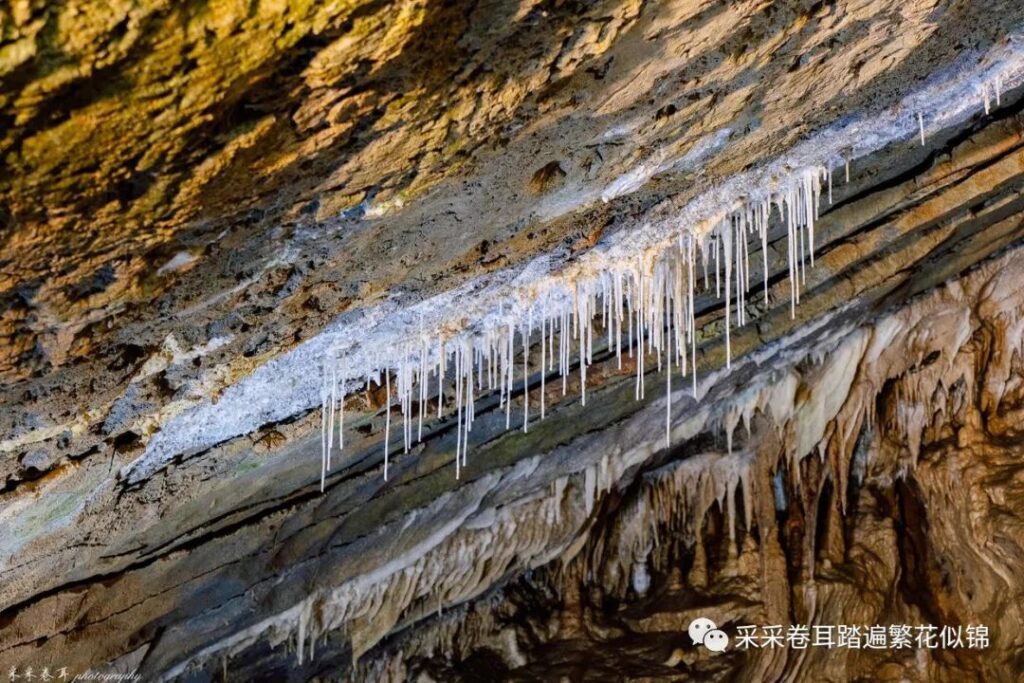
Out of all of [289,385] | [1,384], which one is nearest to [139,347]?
[1,384]

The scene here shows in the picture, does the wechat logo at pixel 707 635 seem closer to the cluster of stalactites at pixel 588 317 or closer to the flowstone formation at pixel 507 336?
the flowstone formation at pixel 507 336

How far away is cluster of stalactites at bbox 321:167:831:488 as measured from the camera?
12.3 feet

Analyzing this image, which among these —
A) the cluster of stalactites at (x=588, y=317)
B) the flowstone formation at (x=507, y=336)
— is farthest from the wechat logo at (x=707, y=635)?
the cluster of stalactites at (x=588, y=317)

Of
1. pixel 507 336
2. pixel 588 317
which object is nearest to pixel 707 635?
pixel 588 317

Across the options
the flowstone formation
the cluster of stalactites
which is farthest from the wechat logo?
the cluster of stalactites

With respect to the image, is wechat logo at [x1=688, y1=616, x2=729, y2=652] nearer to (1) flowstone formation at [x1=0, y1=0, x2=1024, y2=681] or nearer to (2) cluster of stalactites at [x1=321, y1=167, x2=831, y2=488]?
(1) flowstone formation at [x1=0, y1=0, x2=1024, y2=681]

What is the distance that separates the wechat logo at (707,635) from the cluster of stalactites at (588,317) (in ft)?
8.08

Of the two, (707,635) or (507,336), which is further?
(707,635)

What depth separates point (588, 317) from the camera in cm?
416

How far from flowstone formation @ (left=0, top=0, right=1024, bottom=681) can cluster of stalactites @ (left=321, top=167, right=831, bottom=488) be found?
0.09ft

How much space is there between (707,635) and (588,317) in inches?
124

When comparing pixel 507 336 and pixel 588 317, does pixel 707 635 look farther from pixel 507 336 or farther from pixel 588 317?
pixel 507 336

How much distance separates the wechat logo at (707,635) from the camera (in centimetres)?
585

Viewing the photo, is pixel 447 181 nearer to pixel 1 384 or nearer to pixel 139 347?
pixel 139 347
